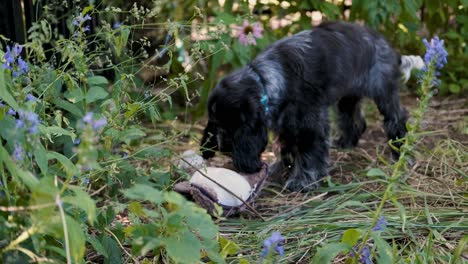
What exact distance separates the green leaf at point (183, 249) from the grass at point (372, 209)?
738mm

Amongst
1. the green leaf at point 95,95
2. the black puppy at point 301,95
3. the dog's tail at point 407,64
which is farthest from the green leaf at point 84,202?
the dog's tail at point 407,64

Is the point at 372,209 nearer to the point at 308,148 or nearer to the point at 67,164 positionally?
the point at 308,148

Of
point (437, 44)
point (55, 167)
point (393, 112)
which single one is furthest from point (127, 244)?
point (393, 112)

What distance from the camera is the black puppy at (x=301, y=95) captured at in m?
4.29

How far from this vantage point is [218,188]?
3.88 metres

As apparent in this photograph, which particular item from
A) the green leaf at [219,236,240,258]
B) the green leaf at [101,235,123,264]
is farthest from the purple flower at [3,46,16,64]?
the green leaf at [219,236,240,258]

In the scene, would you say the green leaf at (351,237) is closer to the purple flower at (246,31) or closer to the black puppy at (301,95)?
the black puppy at (301,95)

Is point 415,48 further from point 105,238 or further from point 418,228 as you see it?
point 105,238

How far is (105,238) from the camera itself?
3.02 meters

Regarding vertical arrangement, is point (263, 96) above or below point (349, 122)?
above

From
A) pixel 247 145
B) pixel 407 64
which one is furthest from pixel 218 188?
pixel 407 64

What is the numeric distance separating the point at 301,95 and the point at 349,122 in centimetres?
100

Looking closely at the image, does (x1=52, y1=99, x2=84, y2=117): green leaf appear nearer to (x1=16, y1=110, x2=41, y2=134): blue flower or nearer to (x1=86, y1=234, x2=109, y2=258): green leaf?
(x1=86, y1=234, x2=109, y2=258): green leaf

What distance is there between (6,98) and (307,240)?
166 cm
